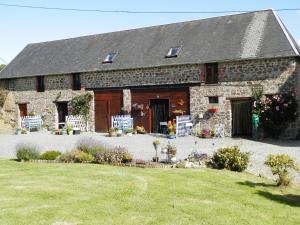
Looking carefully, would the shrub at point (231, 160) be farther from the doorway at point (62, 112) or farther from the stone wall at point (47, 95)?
the doorway at point (62, 112)

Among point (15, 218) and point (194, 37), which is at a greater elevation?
point (194, 37)

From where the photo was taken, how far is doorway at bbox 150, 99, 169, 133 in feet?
85.1

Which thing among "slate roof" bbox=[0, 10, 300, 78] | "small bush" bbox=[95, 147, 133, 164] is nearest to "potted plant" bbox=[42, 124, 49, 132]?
"slate roof" bbox=[0, 10, 300, 78]

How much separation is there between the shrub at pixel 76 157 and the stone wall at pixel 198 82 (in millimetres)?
10852

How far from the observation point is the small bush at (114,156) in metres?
14.1

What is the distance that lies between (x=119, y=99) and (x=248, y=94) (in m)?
8.71

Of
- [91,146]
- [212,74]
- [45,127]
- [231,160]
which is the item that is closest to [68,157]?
[91,146]

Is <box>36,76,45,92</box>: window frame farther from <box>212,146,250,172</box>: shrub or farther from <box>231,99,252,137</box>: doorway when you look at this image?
<box>212,146,250,172</box>: shrub

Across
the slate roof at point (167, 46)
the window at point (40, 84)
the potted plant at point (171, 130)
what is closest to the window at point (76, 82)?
the slate roof at point (167, 46)

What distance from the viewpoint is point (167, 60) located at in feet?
83.3

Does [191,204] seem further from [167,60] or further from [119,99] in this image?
[119,99]

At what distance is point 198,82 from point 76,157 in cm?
1153

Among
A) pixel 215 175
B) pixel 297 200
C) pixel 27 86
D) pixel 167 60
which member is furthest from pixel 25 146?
pixel 27 86

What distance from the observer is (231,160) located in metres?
13.2
